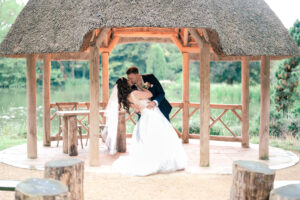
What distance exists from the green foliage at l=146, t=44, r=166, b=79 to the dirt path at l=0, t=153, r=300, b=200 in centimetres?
1988

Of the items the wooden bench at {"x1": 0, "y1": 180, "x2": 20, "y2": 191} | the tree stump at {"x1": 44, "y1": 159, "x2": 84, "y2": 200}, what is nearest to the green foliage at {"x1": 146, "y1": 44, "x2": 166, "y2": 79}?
the tree stump at {"x1": 44, "y1": 159, "x2": 84, "y2": 200}

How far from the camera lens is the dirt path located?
5062 millimetres

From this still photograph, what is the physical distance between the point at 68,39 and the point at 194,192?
326 cm

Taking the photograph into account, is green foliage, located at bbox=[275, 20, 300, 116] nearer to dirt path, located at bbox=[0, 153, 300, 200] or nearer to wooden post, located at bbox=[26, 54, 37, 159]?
dirt path, located at bbox=[0, 153, 300, 200]

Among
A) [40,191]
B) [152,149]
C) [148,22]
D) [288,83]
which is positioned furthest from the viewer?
[288,83]

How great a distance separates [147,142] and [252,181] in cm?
307

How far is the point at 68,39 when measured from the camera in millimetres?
6387

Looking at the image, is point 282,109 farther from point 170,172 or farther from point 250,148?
point 170,172

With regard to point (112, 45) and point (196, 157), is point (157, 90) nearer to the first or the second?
point (196, 157)

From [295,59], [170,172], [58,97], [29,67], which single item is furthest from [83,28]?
[58,97]

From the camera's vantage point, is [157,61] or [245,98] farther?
[157,61]

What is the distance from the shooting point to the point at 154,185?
5535 millimetres

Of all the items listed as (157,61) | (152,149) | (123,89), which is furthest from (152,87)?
(157,61)

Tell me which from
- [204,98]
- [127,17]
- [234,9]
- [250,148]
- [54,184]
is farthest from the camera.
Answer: [250,148]
